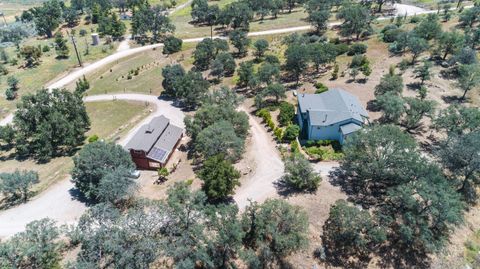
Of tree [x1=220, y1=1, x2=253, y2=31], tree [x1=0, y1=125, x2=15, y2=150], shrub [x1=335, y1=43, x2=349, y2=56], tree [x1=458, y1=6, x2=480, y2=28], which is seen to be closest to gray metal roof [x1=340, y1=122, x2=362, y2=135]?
shrub [x1=335, y1=43, x2=349, y2=56]

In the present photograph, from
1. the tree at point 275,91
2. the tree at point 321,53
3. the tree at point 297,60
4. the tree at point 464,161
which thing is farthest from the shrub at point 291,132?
the tree at point 321,53

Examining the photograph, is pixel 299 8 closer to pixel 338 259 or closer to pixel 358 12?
pixel 358 12

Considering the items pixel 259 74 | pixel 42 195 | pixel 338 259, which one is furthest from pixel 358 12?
pixel 42 195

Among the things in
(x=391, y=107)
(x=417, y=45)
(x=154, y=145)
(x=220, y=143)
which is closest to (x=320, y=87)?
(x=391, y=107)

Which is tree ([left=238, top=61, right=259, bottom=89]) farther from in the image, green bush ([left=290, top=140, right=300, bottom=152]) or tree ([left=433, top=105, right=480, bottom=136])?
tree ([left=433, top=105, right=480, bottom=136])

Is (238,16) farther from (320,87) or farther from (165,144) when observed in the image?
(165,144)
